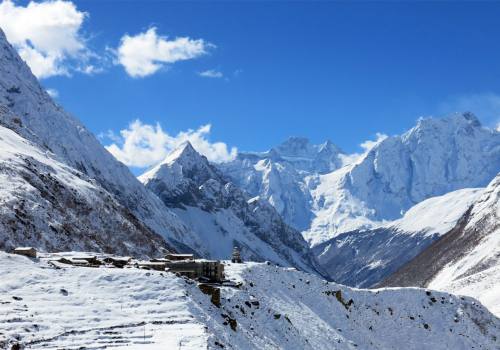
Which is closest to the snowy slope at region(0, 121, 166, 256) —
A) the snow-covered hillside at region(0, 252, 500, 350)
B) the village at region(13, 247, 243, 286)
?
the village at region(13, 247, 243, 286)

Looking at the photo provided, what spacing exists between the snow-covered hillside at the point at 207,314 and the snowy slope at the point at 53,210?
45306mm

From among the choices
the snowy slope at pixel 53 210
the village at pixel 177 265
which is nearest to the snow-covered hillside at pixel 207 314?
the village at pixel 177 265

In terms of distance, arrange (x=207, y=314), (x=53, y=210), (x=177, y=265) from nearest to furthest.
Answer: (x=207, y=314), (x=177, y=265), (x=53, y=210)

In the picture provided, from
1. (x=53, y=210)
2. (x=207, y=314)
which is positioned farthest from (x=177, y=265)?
(x=53, y=210)

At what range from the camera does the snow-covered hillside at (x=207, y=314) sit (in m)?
50.9

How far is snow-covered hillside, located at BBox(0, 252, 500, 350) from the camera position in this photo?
2004 inches

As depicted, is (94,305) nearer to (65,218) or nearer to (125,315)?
(125,315)

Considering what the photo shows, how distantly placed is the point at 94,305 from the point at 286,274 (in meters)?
39.5

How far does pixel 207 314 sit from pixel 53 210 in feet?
263

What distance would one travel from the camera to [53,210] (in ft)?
439

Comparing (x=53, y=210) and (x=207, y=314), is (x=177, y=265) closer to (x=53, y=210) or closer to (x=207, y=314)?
(x=207, y=314)

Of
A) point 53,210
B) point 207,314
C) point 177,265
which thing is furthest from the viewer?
point 53,210

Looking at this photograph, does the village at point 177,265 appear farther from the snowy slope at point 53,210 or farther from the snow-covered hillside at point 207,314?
the snowy slope at point 53,210

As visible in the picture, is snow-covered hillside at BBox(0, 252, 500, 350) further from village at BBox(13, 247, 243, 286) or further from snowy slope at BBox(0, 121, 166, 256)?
snowy slope at BBox(0, 121, 166, 256)
